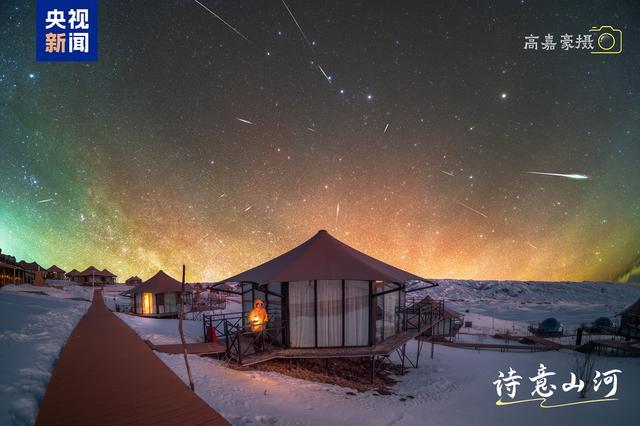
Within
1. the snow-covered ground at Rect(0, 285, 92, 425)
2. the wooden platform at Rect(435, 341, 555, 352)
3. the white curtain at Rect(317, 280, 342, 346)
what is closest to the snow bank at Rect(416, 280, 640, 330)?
the wooden platform at Rect(435, 341, 555, 352)

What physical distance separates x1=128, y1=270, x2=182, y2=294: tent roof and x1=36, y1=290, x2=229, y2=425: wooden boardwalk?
2113 cm

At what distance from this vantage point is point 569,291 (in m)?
102

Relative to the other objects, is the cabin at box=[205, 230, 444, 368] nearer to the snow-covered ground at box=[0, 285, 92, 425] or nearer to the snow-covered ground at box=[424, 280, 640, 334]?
the snow-covered ground at box=[0, 285, 92, 425]

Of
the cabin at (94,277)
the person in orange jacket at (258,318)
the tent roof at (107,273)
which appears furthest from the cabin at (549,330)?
the tent roof at (107,273)

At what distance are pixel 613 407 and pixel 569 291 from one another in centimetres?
11420

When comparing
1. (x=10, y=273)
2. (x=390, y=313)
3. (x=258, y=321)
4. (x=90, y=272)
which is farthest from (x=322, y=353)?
A: (x=90, y=272)

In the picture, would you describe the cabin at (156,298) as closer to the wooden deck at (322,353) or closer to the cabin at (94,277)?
the wooden deck at (322,353)

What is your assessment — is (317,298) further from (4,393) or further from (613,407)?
(613,407)

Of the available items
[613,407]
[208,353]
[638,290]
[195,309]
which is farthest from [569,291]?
[208,353]

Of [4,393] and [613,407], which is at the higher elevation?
[4,393]

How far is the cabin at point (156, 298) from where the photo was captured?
29.9 meters

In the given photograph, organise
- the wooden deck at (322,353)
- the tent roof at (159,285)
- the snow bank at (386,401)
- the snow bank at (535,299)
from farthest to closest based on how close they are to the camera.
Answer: the snow bank at (535,299), the tent roof at (159,285), the wooden deck at (322,353), the snow bank at (386,401)

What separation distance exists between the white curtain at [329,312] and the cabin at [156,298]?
2219cm

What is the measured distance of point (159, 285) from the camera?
30.3 m
